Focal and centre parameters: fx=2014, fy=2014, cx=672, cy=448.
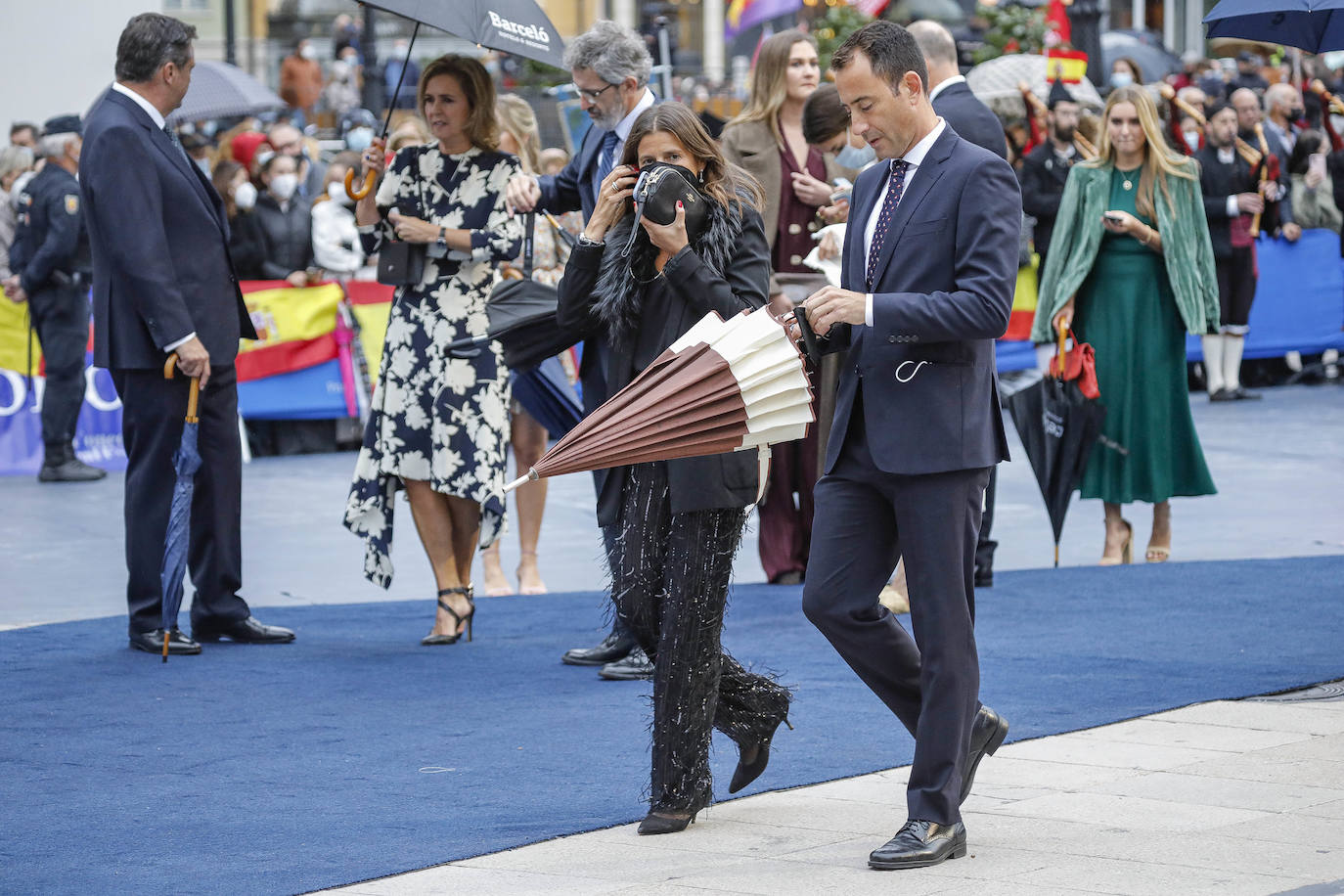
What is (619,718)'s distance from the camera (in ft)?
21.5

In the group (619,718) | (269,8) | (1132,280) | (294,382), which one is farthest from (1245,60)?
(269,8)

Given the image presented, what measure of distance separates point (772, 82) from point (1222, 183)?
29.1ft

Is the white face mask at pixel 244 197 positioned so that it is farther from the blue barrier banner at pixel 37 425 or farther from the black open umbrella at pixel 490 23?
the black open umbrella at pixel 490 23

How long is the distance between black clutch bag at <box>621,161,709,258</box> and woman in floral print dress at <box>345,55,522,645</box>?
2.48 m

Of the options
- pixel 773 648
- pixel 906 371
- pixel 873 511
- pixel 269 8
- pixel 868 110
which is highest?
pixel 269 8

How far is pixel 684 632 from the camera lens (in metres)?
5.19

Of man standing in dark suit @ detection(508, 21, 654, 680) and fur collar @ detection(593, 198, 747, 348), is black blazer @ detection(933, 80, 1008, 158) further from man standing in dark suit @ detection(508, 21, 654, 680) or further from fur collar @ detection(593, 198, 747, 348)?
fur collar @ detection(593, 198, 747, 348)

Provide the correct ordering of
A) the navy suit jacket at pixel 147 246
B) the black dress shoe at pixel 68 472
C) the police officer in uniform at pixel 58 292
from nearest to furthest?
the navy suit jacket at pixel 147 246 → the police officer in uniform at pixel 58 292 → the black dress shoe at pixel 68 472

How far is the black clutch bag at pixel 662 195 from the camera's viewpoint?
209 inches

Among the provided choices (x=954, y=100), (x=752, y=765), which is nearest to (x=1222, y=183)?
(x=954, y=100)

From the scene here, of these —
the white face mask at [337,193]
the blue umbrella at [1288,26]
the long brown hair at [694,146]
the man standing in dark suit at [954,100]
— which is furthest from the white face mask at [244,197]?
the long brown hair at [694,146]

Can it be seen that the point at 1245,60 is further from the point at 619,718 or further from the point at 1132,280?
A: the point at 619,718

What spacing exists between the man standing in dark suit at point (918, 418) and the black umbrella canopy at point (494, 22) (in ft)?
9.35

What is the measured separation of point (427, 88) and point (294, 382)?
25.6 ft
